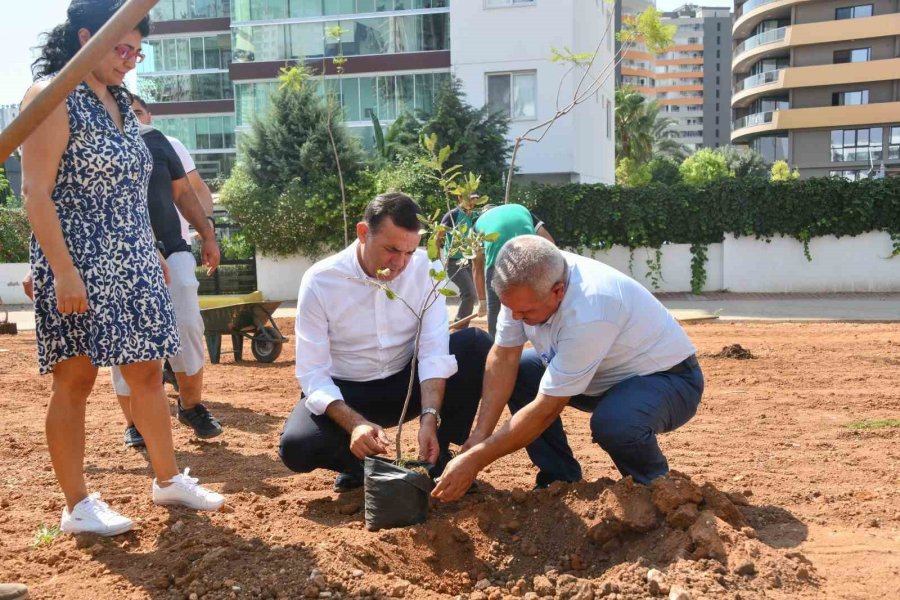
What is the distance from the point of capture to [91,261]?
3.14 metres

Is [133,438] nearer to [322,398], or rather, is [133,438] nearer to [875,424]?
[322,398]

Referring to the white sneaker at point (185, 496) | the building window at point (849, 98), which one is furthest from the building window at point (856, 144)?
the white sneaker at point (185, 496)

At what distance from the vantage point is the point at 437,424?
3838mm

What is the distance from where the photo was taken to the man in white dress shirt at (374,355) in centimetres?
372

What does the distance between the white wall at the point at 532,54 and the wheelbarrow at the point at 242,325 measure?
15110mm

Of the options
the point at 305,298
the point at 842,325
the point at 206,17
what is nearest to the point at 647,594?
the point at 305,298

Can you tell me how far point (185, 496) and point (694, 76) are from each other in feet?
498

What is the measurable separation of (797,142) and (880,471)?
53870 mm

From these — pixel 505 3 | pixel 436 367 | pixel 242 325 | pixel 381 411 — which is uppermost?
pixel 505 3

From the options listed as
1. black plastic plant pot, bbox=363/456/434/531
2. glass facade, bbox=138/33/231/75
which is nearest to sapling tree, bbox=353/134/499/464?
black plastic plant pot, bbox=363/456/434/531

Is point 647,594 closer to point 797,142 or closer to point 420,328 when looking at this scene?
point 420,328

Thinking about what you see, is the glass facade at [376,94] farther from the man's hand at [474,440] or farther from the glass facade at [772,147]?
the glass facade at [772,147]

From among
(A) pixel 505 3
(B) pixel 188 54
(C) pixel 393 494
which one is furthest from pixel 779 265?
(B) pixel 188 54

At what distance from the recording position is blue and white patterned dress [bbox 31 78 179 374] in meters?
3.13
